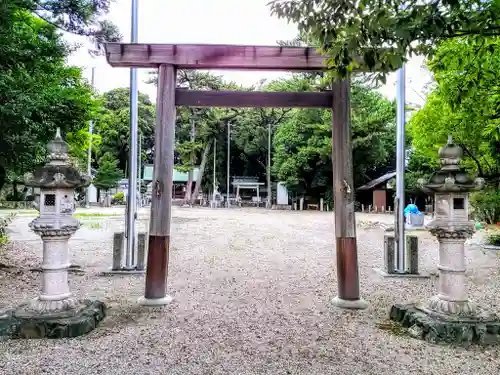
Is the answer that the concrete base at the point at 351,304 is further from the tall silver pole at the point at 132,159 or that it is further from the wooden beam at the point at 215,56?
the tall silver pole at the point at 132,159

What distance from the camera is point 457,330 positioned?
3891mm

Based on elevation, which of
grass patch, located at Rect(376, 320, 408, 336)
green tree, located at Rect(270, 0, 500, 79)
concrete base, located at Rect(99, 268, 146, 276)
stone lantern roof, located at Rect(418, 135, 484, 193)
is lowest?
grass patch, located at Rect(376, 320, 408, 336)

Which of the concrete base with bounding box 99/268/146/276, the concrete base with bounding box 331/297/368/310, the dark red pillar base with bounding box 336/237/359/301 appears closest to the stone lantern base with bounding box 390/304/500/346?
the concrete base with bounding box 331/297/368/310

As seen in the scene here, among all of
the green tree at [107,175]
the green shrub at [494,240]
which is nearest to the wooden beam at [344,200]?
the green shrub at [494,240]

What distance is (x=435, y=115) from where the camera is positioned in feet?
36.7

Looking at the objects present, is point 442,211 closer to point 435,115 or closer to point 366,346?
point 366,346

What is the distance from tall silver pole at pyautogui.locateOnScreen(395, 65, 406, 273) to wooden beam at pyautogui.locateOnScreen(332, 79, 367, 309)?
2370mm

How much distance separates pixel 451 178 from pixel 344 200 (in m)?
1.31

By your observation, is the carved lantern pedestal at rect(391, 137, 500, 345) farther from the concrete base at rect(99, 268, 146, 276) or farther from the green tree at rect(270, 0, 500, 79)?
the concrete base at rect(99, 268, 146, 276)

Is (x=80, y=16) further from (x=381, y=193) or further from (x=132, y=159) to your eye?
(x=381, y=193)

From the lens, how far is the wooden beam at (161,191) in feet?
16.5

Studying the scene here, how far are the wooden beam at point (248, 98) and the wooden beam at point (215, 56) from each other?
0.36 m

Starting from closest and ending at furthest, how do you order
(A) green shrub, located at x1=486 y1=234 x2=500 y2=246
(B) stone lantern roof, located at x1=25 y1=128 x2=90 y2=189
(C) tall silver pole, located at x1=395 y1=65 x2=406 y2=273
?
(B) stone lantern roof, located at x1=25 y1=128 x2=90 y2=189, (C) tall silver pole, located at x1=395 y1=65 x2=406 y2=273, (A) green shrub, located at x1=486 y1=234 x2=500 y2=246

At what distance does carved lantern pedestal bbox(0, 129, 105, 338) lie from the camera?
13.7 feet
